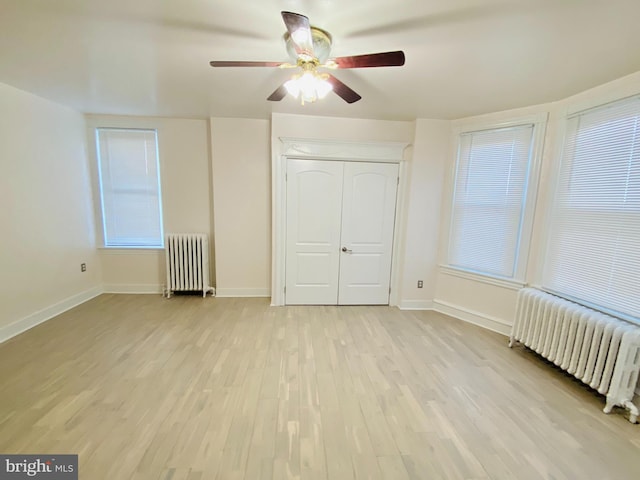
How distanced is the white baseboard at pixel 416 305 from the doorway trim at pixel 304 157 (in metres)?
0.83

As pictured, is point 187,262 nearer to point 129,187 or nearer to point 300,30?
point 129,187

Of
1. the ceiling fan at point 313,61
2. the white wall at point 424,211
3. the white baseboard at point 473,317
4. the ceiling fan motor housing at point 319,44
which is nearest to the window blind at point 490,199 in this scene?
the white wall at point 424,211

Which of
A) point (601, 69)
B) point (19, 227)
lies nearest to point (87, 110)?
point (19, 227)

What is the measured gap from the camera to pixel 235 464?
1.50 metres

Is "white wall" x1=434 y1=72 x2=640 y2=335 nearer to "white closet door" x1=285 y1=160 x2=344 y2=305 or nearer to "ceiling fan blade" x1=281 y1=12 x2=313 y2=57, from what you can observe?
"white closet door" x1=285 y1=160 x2=344 y2=305

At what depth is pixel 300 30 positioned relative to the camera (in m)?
1.36

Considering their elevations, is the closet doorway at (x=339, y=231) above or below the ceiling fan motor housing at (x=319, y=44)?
below

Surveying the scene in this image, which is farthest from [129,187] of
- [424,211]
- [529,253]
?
[529,253]

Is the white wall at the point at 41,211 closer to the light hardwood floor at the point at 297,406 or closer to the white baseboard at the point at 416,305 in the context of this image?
the light hardwood floor at the point at 297,406

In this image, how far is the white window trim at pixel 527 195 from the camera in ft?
9.30

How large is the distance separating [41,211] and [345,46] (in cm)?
374

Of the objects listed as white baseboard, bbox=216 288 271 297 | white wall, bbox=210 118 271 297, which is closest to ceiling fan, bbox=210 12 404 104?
white wall, bbox=210 118 271 297

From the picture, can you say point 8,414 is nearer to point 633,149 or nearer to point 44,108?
point 44,108

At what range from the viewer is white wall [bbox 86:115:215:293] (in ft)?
12.5
